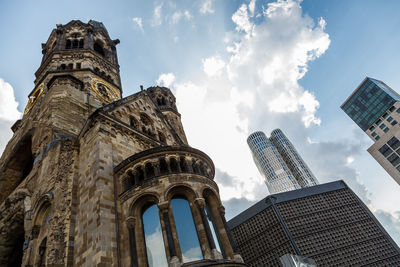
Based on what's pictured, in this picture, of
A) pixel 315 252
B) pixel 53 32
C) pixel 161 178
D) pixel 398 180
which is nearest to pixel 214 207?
pixel 161 178

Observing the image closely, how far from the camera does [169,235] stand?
33.8 ft

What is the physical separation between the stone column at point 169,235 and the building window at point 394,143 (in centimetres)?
8313

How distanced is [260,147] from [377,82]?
60.8 metres

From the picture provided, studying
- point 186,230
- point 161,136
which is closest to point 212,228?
point 186,230

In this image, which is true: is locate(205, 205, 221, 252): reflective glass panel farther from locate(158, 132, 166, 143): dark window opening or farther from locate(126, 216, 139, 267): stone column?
locate(158, 132, 166, 143): dark window opening

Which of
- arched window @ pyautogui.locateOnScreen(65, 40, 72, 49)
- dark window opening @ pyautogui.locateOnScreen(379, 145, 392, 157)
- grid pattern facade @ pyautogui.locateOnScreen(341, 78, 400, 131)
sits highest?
grid pattern facade @ pyautogui.locateOnScreen(341, 78, 400, 131)

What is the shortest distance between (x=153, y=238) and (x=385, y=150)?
282 ft

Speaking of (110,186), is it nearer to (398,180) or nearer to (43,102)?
(43,102)

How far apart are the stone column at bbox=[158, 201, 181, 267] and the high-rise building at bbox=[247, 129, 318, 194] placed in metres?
109

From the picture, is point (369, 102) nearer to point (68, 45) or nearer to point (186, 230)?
point (68, 45)

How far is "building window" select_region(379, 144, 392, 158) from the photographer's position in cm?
7312

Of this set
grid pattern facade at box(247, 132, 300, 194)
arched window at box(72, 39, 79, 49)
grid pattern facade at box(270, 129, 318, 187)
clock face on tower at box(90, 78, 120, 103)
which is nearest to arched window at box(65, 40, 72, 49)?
arched window at box(72, 39, 79, 49)

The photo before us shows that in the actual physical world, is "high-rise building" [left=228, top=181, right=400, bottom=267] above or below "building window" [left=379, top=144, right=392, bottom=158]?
below

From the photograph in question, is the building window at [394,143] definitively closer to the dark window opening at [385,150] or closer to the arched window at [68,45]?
the dark window opening at [385,150]
